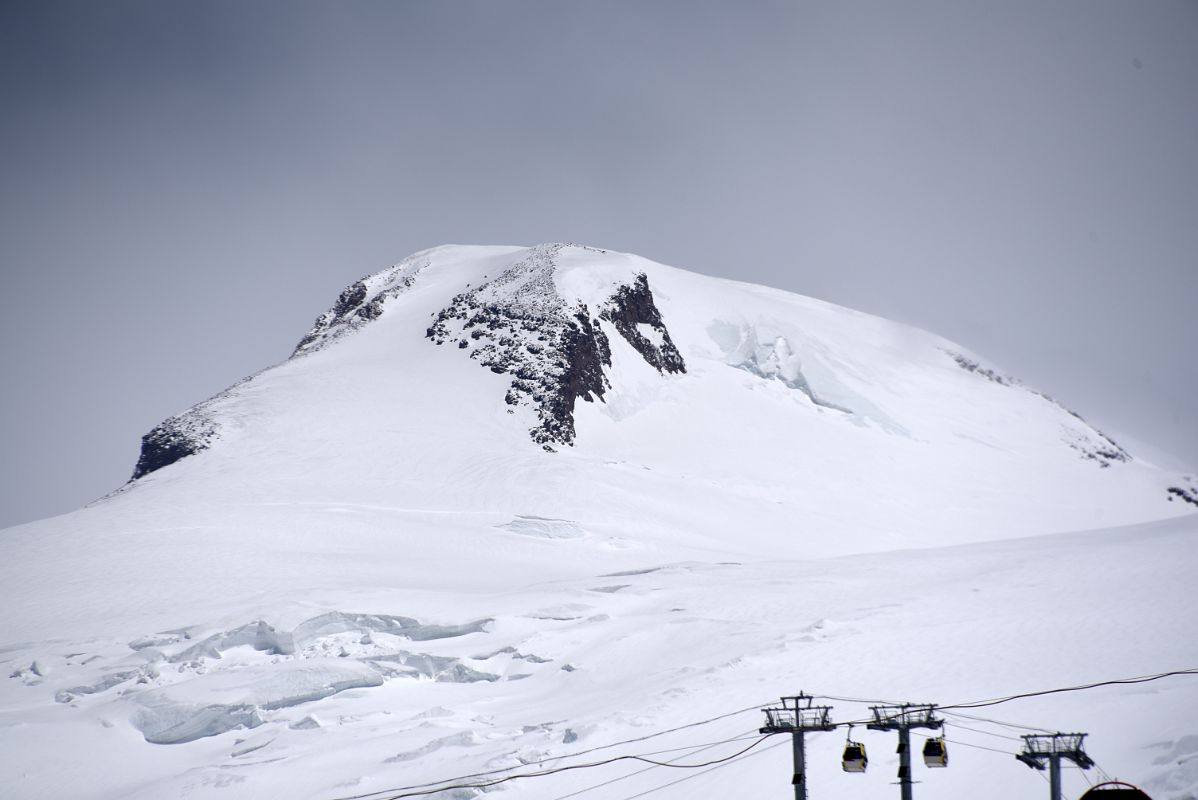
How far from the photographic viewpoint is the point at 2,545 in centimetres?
4244

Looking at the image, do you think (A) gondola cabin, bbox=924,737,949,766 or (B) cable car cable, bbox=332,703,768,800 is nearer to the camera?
(A) gondola cabin, bbox=924,737,949,766

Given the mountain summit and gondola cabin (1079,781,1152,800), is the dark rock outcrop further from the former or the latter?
gondola cabin (1079,781,1152,800)

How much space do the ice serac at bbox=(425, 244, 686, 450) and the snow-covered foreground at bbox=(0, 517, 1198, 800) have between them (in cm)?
3171

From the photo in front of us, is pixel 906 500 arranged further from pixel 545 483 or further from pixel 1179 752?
pixel 1179 752

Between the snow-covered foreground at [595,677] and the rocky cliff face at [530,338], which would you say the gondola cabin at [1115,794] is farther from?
the rocky cliff face at [530,338]

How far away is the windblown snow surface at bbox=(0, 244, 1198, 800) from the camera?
22.0m

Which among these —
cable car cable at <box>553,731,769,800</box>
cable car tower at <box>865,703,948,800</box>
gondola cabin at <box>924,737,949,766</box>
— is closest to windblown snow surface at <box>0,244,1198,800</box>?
cable car cable at <box>553,731,769,800</box>

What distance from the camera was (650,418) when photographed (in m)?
74.5

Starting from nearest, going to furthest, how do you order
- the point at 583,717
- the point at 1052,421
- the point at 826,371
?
the point at 583,717 → the point at 826,371 → the point at 1052,421

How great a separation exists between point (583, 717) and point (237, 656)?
1296 centimetres

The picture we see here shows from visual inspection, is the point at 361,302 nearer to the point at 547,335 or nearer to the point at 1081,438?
the point at 547,335

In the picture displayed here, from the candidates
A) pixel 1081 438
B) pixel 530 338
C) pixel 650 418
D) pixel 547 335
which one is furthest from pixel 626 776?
pixel 1081 438

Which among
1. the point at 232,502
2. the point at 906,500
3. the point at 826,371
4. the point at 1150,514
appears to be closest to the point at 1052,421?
the point at 1150,514

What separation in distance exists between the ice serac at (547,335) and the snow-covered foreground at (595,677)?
3171 cm
